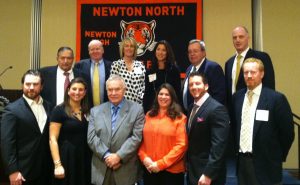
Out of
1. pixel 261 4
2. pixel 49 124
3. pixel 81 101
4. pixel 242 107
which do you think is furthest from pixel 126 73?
pixel 261 4

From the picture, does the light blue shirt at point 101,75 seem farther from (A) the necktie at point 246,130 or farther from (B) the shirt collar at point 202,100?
(A) the necktie at point 246,130

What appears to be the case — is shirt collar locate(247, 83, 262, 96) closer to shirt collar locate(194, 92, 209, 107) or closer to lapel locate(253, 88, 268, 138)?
lapel locate(253, 88, 268, 138)

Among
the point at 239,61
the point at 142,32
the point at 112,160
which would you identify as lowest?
the point at 112,160

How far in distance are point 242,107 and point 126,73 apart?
1430 mm

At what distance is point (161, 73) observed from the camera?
3.91 m

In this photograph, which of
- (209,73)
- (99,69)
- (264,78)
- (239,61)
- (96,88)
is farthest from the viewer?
(99,69)

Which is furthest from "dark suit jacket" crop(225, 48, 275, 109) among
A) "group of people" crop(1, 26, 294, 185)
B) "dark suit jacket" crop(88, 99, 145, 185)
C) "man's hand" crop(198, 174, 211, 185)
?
"dark suit jacket" crop(88, 99, 145, 185)

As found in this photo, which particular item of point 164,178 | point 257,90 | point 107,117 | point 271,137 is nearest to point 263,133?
point 271,137

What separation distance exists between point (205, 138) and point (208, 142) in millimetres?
40

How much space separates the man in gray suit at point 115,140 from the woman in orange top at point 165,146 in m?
0.09

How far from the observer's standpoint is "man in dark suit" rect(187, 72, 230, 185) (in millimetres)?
2791

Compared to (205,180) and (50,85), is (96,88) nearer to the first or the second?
(50,85)

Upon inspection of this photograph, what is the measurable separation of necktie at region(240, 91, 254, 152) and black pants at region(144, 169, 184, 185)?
595 mm

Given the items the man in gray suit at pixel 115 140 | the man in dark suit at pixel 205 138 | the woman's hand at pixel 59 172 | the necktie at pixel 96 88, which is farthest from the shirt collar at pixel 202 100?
the necktie at pixel 96 88
